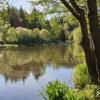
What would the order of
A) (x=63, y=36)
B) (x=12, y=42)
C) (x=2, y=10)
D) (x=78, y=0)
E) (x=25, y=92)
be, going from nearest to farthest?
1. (x=2, y=10)
2. (x=78, y=0)
3. (x=25, y=92)
4. (x=12, y=42)
5. (x=63, y=36)

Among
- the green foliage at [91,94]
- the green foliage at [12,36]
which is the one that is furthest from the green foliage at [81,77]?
the green foliage at [12,36]

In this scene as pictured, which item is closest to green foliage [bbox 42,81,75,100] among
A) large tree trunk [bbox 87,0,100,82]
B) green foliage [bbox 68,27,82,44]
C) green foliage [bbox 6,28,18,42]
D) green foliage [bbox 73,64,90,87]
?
large tree trunk [bbox 87,0,100,82]

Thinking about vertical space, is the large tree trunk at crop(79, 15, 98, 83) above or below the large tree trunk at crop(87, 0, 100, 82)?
below

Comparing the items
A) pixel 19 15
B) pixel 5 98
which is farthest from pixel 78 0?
pixel 19 15

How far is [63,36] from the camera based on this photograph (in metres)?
97.8

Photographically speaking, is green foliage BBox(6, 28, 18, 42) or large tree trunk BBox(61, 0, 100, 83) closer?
large tree trunk BBox(61, 0, 100, 83)

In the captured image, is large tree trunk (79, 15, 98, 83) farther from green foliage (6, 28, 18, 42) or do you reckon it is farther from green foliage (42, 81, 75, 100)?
green foliage (6, 28, 18, 42)

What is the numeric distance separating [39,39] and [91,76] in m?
76.1

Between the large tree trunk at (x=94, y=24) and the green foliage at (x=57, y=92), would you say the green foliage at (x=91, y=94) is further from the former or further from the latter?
the green foliage at (x=57, y=92)

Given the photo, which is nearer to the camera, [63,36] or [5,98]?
[5,98]

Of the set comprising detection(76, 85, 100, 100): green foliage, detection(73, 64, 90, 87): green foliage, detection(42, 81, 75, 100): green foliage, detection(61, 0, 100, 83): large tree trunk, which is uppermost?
detection(61, 0, 100, 83): large tree trunk

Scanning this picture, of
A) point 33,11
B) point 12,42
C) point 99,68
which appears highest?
point 33,11

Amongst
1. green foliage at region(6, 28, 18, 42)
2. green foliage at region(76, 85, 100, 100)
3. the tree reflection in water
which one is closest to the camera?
green foliage at region(76, 85, 100, 100)

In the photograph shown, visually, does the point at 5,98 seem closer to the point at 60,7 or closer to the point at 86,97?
the point at 60,7
